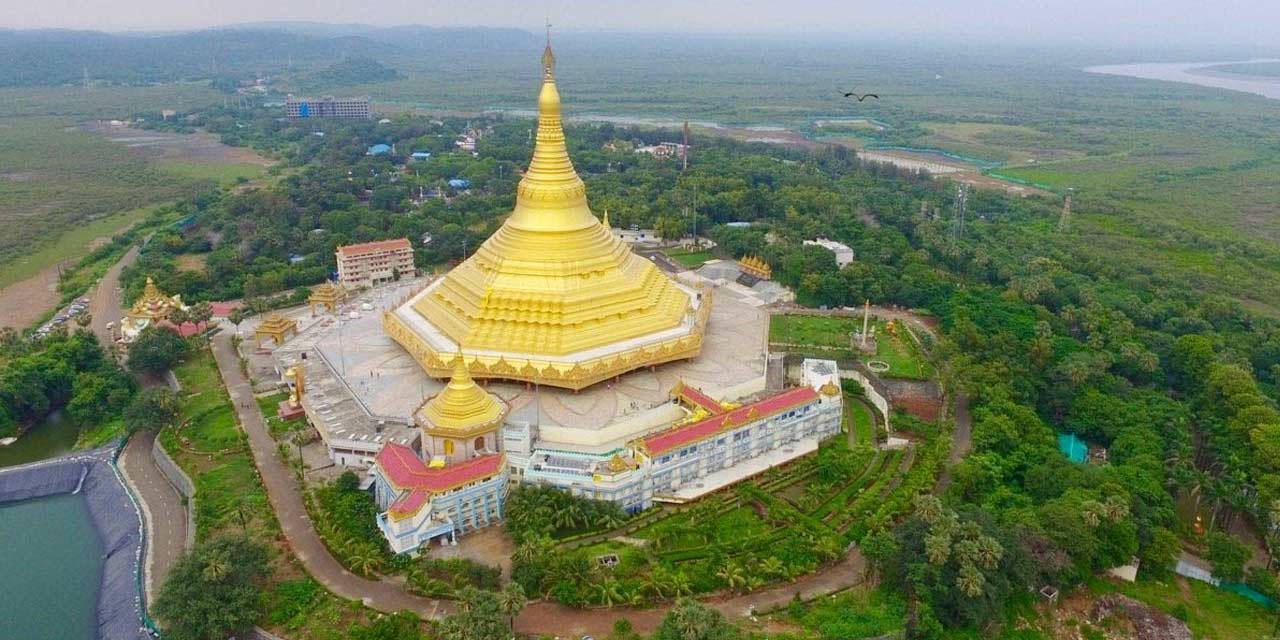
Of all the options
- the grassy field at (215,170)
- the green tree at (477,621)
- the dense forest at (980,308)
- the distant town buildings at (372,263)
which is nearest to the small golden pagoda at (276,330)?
the dense forest at (980,308)

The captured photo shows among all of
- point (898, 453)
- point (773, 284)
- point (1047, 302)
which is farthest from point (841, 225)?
point (898, 453)

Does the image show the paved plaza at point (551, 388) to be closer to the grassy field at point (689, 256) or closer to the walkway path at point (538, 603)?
the walkway path at point (538, 603)

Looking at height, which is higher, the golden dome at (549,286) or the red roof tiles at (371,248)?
the golden dome at (549,286)

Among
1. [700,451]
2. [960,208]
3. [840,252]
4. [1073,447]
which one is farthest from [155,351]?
[960,208]

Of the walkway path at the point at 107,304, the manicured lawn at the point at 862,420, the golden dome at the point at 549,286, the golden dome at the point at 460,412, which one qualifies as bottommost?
the manicured lawn at the point at 862,420

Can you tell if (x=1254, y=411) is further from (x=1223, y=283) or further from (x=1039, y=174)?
(x=1039, y=174)

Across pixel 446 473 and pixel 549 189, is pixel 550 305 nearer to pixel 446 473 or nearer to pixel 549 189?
pixel 549 189

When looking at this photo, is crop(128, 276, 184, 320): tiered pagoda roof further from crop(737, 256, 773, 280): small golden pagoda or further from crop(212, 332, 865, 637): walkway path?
crop(737, 256, 773, 280): small golden pagoda
